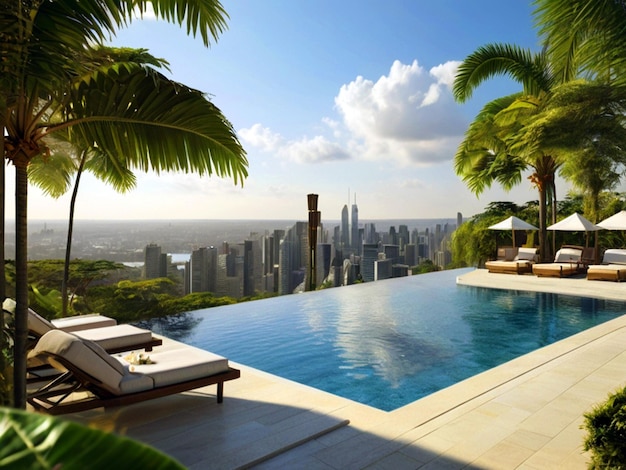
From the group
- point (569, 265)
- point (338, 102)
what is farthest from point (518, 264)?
point (338, 102)

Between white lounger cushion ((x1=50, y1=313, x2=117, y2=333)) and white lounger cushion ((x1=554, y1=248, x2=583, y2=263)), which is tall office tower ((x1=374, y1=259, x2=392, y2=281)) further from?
white lounger cushion ((x1=50, y1=313, x2=117, y2=333))

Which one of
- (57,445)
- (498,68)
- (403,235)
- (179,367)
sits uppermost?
(498,68)

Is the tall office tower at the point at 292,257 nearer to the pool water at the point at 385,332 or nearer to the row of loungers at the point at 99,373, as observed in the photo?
the pool water at the point at 385,332

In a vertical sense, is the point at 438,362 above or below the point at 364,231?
below

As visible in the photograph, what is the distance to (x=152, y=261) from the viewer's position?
38.5 ft

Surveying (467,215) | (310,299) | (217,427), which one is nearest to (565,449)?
(217,427)

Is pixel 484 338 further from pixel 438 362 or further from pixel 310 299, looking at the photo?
pixel 310 299

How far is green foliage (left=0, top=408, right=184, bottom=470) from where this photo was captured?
344 mm

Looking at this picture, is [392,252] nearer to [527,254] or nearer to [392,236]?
[392,236]

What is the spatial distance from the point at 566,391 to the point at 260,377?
10.7 feet

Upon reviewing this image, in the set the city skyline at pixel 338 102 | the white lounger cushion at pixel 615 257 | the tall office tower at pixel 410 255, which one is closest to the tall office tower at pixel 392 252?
the tall office tower at pixel 410 255

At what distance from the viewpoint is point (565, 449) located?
11.7 feet

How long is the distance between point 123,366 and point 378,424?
2.31 metres

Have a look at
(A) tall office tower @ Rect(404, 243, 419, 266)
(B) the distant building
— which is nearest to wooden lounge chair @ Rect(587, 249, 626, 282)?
(A) tall office tower @ Rect(404, 243, 419, 266)
